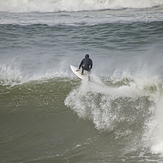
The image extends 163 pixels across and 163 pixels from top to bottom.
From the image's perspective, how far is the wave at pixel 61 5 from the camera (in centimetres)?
2178

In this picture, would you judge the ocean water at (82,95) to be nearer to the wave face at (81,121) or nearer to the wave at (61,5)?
the wave face at (81,121)

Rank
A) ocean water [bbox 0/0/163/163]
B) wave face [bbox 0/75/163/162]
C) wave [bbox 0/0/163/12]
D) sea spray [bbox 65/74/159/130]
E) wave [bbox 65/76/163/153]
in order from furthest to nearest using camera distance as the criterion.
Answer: wave [bbox 0/0/163/12], sea spray [bbox 65/74/159/130], wave [bbox 65/76/163/153], ocean water [bbox 0/0/163/163], wave face [bbox 0/75/163/162]

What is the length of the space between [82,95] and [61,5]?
19.2 metres

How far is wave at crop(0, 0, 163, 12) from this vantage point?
21.8 metres

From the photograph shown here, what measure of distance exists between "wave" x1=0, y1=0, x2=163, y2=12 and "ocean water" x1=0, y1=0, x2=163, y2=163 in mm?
6264

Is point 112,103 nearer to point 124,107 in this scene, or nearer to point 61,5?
point 124,107

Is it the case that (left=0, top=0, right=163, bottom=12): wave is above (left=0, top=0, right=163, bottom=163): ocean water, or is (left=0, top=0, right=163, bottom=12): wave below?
above

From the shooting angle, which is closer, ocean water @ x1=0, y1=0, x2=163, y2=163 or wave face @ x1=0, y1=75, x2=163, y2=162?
wave face @ x1=0, y1=75, x2=163, y2=162

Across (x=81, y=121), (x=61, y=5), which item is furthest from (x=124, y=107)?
(x=61, y=5)

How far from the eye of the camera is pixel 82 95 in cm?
644

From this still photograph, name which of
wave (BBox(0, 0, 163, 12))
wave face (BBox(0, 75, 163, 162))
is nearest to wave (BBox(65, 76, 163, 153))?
wave face (BBox(0, 75, 163, 162))

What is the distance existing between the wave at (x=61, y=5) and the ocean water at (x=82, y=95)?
6.26 metres

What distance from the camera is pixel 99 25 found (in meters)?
16.8

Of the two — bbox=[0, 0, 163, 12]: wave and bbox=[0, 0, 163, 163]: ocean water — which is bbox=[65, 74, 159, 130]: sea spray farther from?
bbox=[0, 0, 163, 12]: wave
